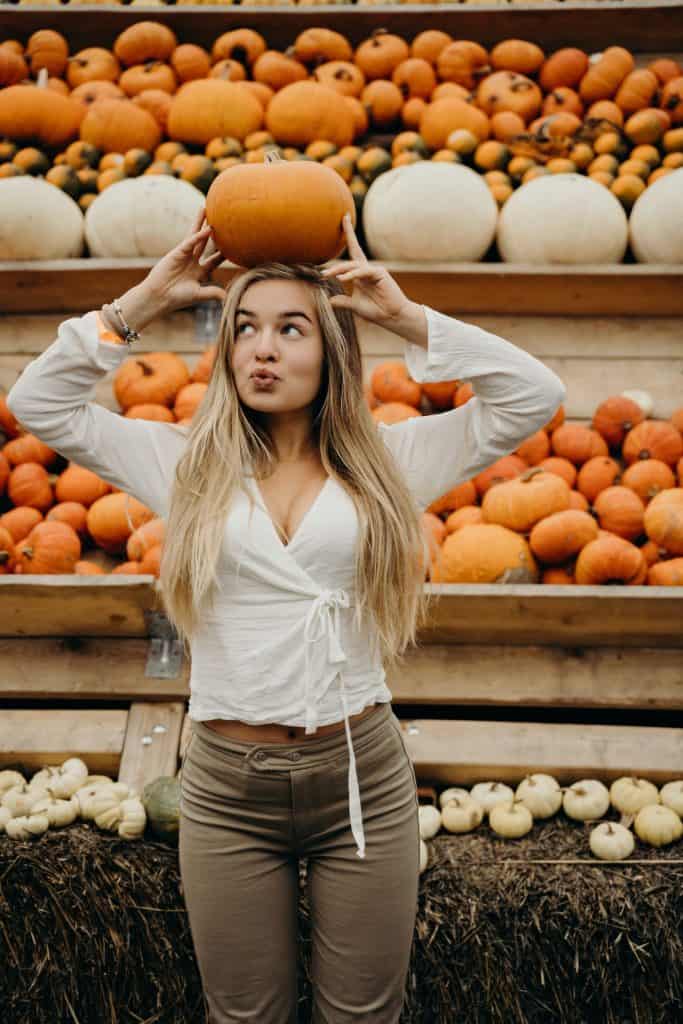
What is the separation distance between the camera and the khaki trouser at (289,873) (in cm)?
146

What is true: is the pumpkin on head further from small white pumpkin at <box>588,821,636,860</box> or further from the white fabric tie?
small white pumpkin at <box>588,821,636,860</box>

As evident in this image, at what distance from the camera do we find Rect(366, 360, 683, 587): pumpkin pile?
263 centimetres

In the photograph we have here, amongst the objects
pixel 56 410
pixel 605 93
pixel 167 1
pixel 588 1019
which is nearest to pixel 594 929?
pixel 588 1019

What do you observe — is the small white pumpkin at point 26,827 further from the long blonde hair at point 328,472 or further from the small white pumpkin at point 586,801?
the small white pumpkin at point 586,801

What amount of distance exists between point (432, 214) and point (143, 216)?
1.06 meters

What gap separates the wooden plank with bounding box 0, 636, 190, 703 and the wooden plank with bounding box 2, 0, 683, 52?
9.53 feet

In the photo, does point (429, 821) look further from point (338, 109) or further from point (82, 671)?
point (338, 109)

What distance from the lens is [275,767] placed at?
4.74 feet

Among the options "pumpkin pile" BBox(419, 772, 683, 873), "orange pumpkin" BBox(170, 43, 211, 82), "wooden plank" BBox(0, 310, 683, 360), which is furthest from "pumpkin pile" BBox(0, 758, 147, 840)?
"orange pumpkin" BBox(170, 43, 211, 82)

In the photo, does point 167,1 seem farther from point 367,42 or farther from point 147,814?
point 147,814

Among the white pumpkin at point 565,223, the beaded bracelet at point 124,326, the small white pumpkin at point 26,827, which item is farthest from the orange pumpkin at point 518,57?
the small white pumpkin at point 26,827

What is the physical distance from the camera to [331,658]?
1456 millimetres

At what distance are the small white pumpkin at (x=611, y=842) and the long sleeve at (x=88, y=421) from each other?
1452 mm

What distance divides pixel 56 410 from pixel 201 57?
306 centimetres
